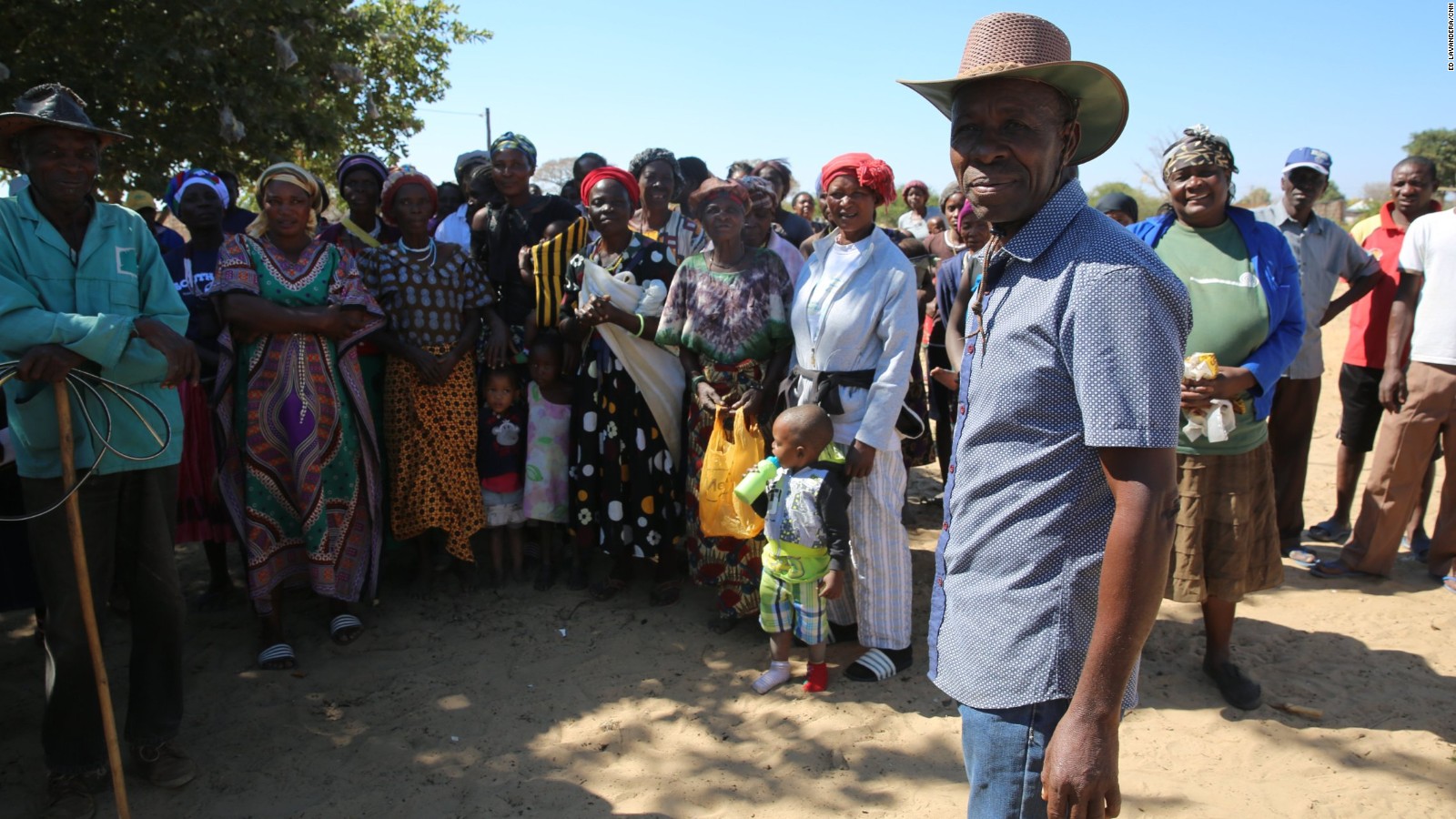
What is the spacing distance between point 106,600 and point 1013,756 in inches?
124

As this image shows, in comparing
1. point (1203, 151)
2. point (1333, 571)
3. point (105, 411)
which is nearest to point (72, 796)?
point (105, 411)

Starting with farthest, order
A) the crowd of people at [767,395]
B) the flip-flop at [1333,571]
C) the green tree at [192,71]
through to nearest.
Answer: the green tree at [192,71], the flip-flop at [1333,571], the crowd of people at [767,395]

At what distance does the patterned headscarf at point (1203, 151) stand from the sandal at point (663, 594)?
121 inches

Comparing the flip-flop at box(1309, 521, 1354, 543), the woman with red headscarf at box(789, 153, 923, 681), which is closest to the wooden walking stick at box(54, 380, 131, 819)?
the woman with red headscarf at box(789, 153, 923, 681)

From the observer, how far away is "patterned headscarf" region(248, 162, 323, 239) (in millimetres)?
4195

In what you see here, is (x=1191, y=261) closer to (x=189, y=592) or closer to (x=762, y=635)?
(x=762, y=635)

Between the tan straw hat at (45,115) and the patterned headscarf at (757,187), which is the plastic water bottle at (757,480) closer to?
the patterned headscarf at (757,187)

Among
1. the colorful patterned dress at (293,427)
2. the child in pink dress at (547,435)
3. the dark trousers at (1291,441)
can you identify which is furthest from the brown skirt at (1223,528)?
the colorful patterned dress at (293,427)

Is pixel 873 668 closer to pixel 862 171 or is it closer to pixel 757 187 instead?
pixel 862 171

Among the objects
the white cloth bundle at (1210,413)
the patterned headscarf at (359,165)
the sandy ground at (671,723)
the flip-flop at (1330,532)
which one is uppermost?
the patterned headscarf at (359,165)

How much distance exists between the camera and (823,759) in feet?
11.5

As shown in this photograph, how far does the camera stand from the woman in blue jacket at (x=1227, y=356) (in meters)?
3.55

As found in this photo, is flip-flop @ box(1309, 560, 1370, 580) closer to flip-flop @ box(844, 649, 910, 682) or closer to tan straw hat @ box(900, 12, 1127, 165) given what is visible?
flip-flop @ box(844, 649, 910, 682)

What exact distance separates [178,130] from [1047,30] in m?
8.85
